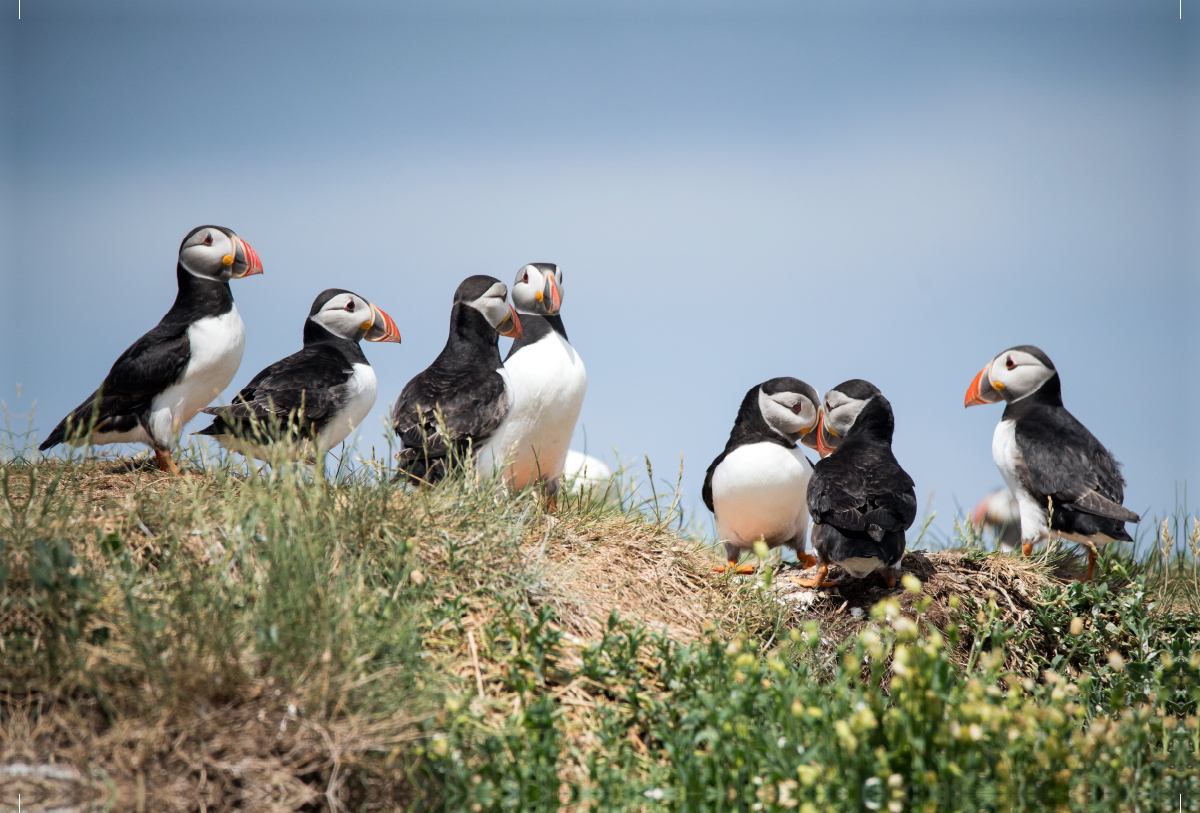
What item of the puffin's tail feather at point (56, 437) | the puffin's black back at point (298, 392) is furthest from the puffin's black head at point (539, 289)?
the puffin's tail feather at point (56, 437)

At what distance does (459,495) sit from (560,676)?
118 centimetres

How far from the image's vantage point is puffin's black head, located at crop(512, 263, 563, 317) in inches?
242

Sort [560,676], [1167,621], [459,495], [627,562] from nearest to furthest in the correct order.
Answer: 1. [560,676]
2. [459,495]
3. [627,562]
4. [1167,621]

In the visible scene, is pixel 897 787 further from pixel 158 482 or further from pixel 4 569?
pixel 158 482

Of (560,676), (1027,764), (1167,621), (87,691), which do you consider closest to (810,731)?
(1027,764)

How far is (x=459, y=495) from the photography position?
14.6 feet

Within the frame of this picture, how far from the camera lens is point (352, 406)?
→ 5664 mm

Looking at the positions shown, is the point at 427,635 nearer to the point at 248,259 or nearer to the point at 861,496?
the point at 861,496

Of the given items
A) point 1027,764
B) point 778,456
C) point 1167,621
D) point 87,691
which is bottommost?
point 1167,621

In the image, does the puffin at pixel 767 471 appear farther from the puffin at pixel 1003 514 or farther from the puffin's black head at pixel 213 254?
the puffin at pixel 1003 514

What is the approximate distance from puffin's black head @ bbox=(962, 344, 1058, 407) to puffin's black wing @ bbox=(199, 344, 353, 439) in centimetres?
476

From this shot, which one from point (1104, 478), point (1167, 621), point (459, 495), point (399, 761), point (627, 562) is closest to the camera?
point (399, 761)

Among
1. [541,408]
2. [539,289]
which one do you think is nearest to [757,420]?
[541,408]

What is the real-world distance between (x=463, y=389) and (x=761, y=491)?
2.06 meters
